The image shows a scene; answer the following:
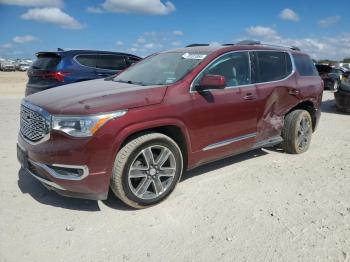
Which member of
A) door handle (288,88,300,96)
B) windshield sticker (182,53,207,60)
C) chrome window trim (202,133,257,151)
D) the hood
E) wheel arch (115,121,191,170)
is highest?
windshield sticker (182,53,207,60)

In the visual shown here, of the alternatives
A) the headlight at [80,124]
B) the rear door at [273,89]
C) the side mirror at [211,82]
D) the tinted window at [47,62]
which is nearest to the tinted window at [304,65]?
the rear door at [273,89]

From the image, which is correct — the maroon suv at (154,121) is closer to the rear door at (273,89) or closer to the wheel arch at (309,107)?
the rear door at (273,89)

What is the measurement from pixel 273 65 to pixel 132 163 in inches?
116

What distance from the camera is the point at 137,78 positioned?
4.74m

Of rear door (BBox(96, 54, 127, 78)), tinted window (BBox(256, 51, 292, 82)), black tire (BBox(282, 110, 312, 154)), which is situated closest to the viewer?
tinted window (BBox(256, 51, 292, 82))

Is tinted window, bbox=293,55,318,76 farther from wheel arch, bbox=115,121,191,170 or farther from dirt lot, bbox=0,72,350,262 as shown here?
wheel arch, bbox=115,121,191,170

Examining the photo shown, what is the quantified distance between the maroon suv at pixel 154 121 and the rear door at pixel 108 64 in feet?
11.8

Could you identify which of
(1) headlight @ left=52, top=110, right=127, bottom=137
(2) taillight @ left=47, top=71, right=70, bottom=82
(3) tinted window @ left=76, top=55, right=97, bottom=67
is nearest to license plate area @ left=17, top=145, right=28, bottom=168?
(1) headlight @ left=52, top=110, right=127, bottom=137

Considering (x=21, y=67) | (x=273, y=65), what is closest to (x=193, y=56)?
(x=273, y=65)

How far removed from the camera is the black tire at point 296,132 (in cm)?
574

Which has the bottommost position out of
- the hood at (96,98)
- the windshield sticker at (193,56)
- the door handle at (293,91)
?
the hood at (96,98)

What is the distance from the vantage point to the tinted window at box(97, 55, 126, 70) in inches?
351

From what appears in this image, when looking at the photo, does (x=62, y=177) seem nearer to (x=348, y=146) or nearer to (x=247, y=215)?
(x=247, y=215)

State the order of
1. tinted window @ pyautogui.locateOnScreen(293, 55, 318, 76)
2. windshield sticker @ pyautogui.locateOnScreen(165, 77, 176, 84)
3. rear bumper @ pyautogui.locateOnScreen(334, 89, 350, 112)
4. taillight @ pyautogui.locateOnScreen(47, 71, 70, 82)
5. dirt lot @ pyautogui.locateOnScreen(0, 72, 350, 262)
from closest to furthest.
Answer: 1. dirt lot @ pyautogui.locateOnScreen(0, 72, 350, 262)
2. windshield sticker @ pyautogui.locateOnScreen(165, 77, 176, 84)
3. tinted window @ pyautogui.locateOnScreen(293, 55, 318, 76)
4. taillight @ pyautogui.locateOnScreen(47, 71, 70, 82)
5. rear bumper @ pyautogui.locateOnScreen(334, 89, 350, 112)
